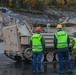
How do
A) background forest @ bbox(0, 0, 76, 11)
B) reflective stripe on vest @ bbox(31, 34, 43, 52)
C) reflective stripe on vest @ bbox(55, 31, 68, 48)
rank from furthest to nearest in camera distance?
background forest @ bbox(0, 0, 76, 11) → reflective stripe on vest @ bbox(31, 34, 43, 52) → reflective stripe on vest @ bbox(55, 31, 68, 48)

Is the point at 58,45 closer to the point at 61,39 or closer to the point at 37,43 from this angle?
the point at 61,39

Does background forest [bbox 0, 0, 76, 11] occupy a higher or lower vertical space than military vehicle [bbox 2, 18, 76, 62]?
higher

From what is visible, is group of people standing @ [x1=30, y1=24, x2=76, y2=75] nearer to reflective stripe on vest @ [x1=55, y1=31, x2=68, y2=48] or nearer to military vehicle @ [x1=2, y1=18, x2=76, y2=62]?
reflective stripe on vest @ [x1=55, y1=31, x2=68, y2=48]

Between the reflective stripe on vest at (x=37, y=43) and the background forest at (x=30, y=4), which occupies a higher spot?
the background forest at (x=30, y=4)

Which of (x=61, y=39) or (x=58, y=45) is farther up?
(x=61, y=39)

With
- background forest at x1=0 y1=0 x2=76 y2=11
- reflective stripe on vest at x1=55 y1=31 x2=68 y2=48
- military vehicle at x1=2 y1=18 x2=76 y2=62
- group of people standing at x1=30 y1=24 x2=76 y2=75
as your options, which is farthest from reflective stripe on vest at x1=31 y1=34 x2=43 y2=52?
background forest at x1=0 y1=0 x2=76 y2=11

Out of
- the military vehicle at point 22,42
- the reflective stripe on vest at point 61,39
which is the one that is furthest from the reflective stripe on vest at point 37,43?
the military vehicle at point 22,42

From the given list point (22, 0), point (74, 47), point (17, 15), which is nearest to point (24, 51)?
point (74, 47)

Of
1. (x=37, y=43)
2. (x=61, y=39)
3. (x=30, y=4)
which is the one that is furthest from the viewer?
(x=30, y=4)

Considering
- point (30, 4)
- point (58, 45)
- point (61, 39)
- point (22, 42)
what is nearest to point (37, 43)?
point (58, 45)

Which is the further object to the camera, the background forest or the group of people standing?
the background forest

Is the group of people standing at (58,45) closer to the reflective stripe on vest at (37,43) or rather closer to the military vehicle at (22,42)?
the reflective stripe on vest at (37,43)

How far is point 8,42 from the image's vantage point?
20812 millimetres

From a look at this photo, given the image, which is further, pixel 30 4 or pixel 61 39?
pixel 30 4
